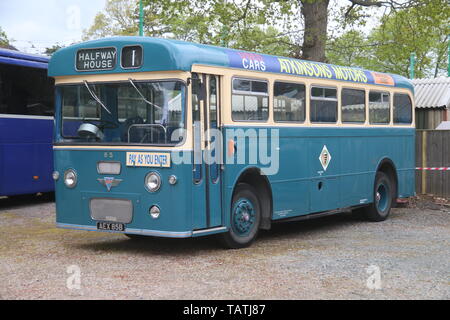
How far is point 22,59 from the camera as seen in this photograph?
16.3 metres

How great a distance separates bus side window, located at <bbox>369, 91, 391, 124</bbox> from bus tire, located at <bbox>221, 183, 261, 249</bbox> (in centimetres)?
421

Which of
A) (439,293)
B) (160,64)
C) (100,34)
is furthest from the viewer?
(100,34)

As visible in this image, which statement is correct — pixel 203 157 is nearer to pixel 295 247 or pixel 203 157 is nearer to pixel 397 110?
pixel 295 247

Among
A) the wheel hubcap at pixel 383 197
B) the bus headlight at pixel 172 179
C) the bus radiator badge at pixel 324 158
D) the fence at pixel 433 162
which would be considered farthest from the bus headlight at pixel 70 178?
the fence at pixel 433 162

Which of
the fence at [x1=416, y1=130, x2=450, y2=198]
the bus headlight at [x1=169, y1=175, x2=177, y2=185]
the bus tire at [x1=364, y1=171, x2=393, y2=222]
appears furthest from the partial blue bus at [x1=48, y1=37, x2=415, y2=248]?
the fence at [x1=416, y1=130, x2=450, y2=198]

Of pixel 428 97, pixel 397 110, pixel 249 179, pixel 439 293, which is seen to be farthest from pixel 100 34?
pixel 439 293

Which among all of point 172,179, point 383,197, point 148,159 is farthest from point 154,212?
point 383,197

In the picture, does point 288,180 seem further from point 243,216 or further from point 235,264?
point 235,264

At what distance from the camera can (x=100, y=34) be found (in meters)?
57.3

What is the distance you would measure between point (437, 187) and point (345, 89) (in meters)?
6.28

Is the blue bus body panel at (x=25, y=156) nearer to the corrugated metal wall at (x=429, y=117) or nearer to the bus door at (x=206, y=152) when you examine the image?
the bus door at (x=206, y=152)

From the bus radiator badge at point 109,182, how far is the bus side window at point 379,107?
6067mm

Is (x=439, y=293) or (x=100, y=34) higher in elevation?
(x=100, y=34)

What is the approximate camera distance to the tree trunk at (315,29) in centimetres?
2048
